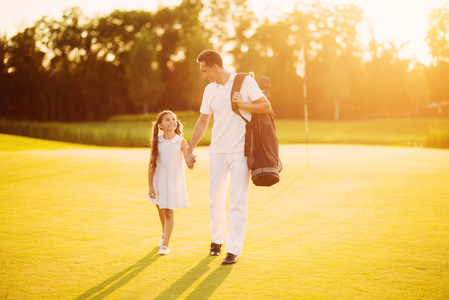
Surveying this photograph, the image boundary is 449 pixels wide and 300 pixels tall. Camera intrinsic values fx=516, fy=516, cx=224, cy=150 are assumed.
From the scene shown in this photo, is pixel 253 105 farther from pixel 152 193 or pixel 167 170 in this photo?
pixel 152 193

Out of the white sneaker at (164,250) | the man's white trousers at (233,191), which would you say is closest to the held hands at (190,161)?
the man's white trousers at (233,191)

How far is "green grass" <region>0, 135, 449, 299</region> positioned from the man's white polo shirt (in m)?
1.24

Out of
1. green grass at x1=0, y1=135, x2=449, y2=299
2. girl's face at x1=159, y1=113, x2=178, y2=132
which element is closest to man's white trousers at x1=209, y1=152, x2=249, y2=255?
green grass at x1=0, y1=135, x2=449, y2=299

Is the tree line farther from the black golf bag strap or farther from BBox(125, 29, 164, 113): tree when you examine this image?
the black golf bag strap

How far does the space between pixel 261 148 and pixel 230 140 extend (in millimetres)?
380

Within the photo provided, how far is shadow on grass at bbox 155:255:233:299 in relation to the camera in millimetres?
4363

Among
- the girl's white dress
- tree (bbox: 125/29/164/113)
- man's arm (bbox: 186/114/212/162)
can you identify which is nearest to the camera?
man's arm (bbox: 186/114/212/162)

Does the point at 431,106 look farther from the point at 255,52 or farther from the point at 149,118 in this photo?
the point at 149,118

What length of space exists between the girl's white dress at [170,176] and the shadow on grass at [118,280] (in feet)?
2.11

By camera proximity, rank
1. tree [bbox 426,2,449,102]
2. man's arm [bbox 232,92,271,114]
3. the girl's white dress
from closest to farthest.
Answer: man's arm [bbox 232,92,271,114] → the girl's white dress → tree [bbox 426,2,449,102]

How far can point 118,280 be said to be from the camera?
Result: 15.8 feet

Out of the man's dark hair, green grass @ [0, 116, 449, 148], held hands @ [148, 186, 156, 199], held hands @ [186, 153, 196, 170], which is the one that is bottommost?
green grass @ [0, 116, 449, 148]

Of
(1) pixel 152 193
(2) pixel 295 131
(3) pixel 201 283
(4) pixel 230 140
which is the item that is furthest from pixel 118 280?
(2) pixel 295 131

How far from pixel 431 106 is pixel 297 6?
19.9 meters
